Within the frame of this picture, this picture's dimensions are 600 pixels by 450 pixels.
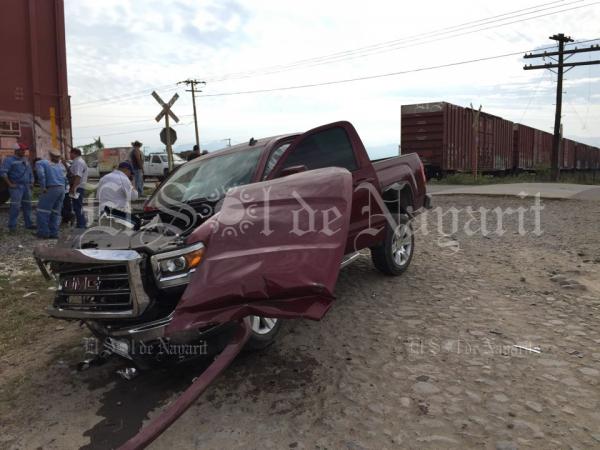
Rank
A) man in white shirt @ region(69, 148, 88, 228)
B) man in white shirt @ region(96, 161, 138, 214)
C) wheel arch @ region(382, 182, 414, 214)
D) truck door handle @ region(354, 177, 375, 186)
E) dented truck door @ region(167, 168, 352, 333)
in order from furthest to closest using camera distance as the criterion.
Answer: man in white shirt @ region(69, 148, 88, 228) < man in white shirt @ region(96, 161, 138, 214) < wheel arch @ region(382, 182, 414, 214) < truck door handle @ region(354, 177, 375, 186) < dented truck door @ region(167, 168, 352, 333)

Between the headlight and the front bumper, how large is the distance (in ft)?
0.36

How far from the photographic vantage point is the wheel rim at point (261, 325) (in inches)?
131

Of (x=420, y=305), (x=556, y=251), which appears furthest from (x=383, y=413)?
(x=556, y=251)

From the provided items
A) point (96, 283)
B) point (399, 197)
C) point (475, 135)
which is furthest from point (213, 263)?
point (475, 135)

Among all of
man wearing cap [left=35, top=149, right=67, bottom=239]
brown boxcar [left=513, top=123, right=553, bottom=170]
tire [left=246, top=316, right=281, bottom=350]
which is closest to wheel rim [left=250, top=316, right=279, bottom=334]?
tire [left=246, top=316, right=281, bottom=350]

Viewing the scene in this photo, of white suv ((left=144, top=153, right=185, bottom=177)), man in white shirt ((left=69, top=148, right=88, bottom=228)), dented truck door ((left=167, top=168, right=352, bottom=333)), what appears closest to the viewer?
dented truck door ((left=167, top=168, right=352, bottom=333))

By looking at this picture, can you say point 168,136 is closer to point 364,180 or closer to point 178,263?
point 364,180

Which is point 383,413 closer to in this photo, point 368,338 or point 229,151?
point 368,338

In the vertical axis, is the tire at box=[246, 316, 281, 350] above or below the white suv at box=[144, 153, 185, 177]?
below

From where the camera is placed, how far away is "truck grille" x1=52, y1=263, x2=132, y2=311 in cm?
292

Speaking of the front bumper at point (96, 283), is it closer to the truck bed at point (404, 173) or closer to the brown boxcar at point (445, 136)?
the truck bed at point (404, 173)

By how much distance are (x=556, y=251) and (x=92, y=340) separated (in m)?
6.31

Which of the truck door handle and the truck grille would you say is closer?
the truck grille

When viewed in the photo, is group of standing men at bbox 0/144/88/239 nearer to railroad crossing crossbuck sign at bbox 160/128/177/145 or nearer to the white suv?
railroad crossing crossbuck sign at bbox 160/128/177/145
